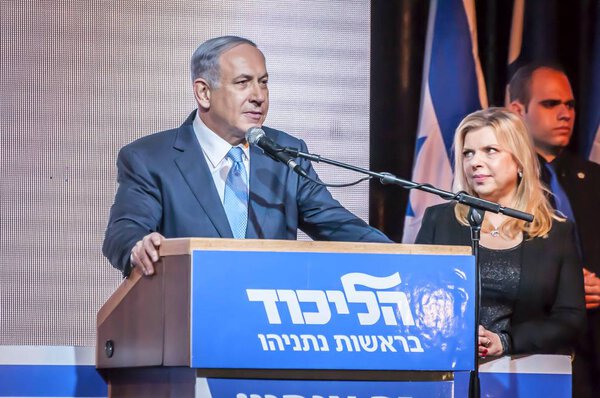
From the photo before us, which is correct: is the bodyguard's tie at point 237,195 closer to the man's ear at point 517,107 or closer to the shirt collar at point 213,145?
the shirt collar at point 213,145

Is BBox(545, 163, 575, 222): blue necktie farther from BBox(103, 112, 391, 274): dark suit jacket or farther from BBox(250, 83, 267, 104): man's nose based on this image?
BBox(250, 83, 267, 104): man's nose

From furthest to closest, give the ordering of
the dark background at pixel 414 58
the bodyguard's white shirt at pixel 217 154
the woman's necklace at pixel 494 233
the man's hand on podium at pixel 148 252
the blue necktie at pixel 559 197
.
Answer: the blue necktie at pixel 559 197 < the dark background at pixel 414 58 < the woman's necklace at pixel 494 233 < the bodyguard's white shirt at pixel 217 154 < the man's hand on podium at pixel 148 252

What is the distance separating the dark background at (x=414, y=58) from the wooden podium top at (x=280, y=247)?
6.58ft

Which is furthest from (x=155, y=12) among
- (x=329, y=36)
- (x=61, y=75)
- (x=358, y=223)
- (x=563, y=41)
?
(x=563, y=41)

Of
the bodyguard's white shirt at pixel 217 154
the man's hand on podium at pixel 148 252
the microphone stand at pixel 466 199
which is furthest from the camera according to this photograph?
the bodyguard's white shirt at pixel 217 154

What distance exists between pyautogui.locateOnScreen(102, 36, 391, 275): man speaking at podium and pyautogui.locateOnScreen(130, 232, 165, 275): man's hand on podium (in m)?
0.46

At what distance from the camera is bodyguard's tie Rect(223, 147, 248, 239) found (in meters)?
3.40

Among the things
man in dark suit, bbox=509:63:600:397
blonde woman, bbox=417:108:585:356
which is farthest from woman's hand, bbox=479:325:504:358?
man in dark suit, bbox=509:63:600:397

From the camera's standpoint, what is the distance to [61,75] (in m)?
4.29

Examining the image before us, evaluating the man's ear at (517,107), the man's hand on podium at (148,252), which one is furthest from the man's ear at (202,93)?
the man's ear at (517,107)

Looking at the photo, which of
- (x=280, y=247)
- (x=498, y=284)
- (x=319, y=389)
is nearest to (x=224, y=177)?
(x=280, y=247)

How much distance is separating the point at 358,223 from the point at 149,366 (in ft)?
3.40

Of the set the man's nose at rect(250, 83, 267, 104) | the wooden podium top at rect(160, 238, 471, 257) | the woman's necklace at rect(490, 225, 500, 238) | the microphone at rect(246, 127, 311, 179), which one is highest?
the man's nose at rect(250, 83, 267, 104)

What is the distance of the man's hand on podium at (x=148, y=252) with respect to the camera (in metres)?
2.67
